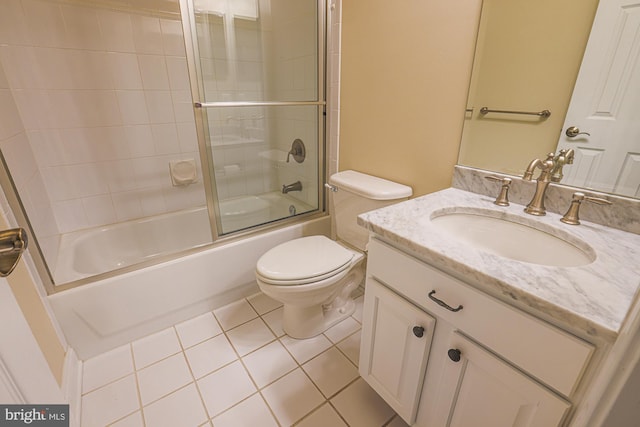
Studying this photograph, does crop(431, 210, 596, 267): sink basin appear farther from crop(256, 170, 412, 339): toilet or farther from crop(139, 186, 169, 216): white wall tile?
crop(139, 186, 169, 216): white wall tile

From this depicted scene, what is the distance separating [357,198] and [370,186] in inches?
3.7

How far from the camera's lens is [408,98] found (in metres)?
1.34

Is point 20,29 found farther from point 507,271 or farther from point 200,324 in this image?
point 507,271

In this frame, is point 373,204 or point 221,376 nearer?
point 221,376

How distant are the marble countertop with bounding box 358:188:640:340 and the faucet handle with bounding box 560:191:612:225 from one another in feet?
0.08

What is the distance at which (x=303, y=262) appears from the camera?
1.36 metres

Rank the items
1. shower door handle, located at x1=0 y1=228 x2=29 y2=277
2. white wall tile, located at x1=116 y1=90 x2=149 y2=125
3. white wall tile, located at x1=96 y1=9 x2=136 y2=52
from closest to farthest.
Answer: shower door handle, located at x1=0 y1=228 x2=29 y2=277
white wall tile, located at x1=96 y1=9 x2=136 y2=52
white wall tile, located at x1=116 y1=90 x2=149 y2=125

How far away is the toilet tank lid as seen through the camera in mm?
1360

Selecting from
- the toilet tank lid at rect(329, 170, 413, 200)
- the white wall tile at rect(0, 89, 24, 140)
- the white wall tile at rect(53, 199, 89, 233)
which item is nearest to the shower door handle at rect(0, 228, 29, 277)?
the white wall tile at rect(0, 89, 24, 140)

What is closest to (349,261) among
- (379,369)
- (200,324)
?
(379,369)

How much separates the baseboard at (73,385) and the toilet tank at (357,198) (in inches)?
53.0

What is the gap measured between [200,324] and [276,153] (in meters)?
1.20

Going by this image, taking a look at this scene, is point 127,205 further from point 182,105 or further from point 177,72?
point 177,72

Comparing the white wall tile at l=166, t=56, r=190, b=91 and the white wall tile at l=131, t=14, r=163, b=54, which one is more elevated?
the white wall tile at l=131, t=14, r=163, b=54
